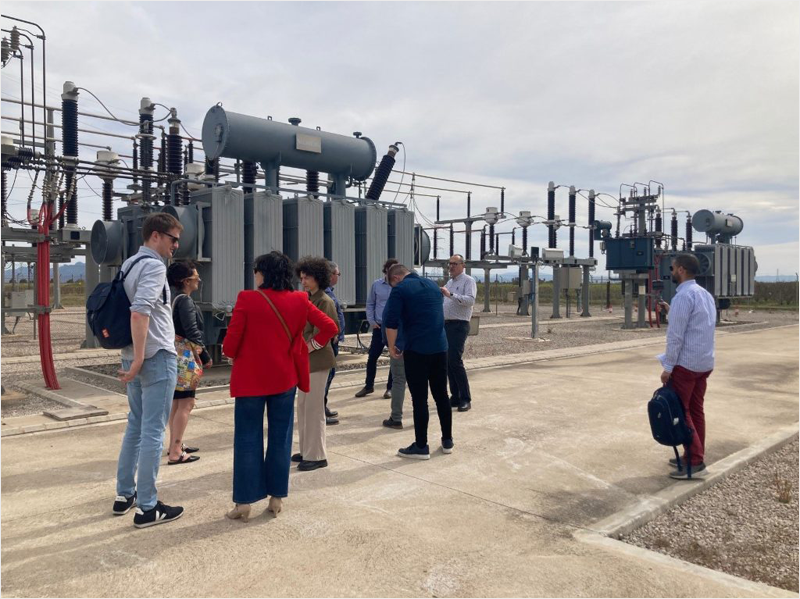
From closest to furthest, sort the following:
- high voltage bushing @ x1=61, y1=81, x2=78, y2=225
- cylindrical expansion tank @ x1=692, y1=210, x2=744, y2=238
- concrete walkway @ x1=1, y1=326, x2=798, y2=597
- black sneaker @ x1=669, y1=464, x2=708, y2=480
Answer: concrete walkway @ x1=1, y1=326, x2=798, y2=597 < black sneaker @ x1=669, y1=464, x2=708, y2=480 < high voltage bushing @ x1=61, y1=81, x2=78, y2=225 < cylindrical expansion tank @ x1=692, y1=210, x2=744, y2=238

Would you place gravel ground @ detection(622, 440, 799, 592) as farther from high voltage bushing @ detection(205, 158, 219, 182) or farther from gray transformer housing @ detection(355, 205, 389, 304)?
high voltage bushing @ detection(205, 158, 219, 182)

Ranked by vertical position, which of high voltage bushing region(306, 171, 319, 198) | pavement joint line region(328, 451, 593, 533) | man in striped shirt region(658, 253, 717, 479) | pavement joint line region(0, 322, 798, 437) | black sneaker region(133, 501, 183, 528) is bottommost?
pavement joint line region(328, 451, 593, 533)

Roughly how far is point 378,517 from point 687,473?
2908 mm

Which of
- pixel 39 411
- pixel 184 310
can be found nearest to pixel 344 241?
pixel 39 411

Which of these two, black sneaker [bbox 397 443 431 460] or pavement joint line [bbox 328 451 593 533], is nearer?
pavement joint line [bbox 328 451 593 533]

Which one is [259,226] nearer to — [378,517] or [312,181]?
[312,181]

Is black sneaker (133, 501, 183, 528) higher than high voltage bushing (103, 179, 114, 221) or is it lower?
lower

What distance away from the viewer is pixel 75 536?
419 cm

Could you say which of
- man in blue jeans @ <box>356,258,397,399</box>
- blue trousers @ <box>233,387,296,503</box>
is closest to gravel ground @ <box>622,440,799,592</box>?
blue trousers @ <box>233,387,296,503</box>

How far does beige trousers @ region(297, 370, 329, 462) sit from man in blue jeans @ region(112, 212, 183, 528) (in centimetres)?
143

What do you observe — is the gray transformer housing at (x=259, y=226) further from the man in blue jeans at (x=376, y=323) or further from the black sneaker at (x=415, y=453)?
the black sneaker at (x=415, y=453)

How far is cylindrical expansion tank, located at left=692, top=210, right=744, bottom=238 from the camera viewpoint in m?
28.0

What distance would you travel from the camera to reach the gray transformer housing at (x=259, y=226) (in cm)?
1138

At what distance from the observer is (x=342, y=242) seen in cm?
1262
